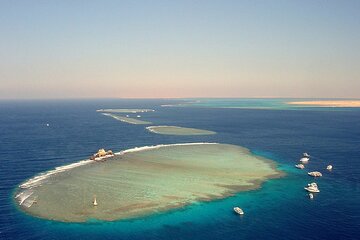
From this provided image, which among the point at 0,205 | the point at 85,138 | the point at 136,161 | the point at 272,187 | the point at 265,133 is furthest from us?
the point at 265,133

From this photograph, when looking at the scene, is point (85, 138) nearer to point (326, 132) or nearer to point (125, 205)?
point (125, 205)

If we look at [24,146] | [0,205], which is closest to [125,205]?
[0,205]

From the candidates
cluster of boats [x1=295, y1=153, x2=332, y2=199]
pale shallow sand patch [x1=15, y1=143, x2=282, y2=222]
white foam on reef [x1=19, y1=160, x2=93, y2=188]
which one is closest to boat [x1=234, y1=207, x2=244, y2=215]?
pale shallow sand patch [x1=15, y1=143, x2=282, y2=222]

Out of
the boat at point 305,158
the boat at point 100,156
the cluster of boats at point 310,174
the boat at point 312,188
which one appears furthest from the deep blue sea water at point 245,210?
the boat at point 100,156

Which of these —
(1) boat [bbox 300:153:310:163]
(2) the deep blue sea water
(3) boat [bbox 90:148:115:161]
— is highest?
(3) boat [bbox 90:148:115:161]

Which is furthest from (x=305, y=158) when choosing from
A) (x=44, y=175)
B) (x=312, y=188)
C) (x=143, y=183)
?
(x=44, y=175)

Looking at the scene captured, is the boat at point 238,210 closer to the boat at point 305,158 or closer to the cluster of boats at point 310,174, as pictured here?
the cluster of boats at point 310,174

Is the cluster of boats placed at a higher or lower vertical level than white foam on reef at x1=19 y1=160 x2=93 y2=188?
lower

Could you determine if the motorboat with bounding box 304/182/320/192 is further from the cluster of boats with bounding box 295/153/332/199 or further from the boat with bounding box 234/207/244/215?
the boat with bounding box 234/207/244/215

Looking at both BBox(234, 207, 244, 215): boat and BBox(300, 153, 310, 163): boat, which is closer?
BBox(234, 207, 244, 215): boat
